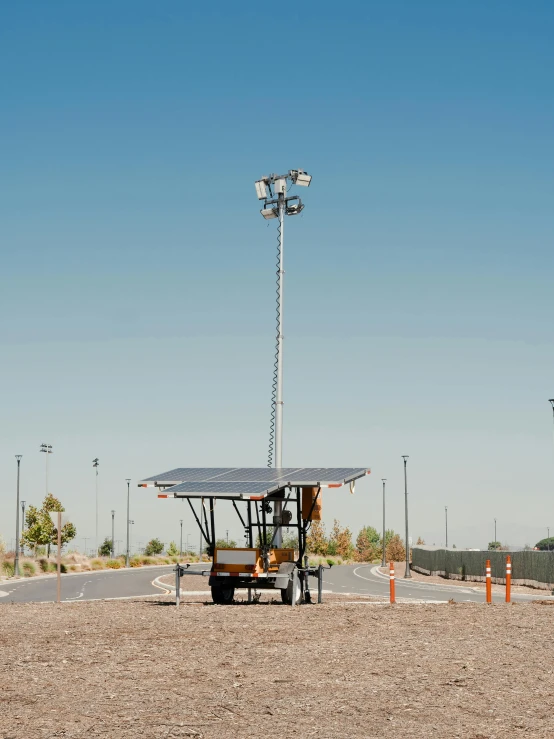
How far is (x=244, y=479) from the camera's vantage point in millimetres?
24312

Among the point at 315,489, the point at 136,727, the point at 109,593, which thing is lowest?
the point at 109,593

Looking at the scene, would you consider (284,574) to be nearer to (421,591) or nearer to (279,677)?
(279,677)

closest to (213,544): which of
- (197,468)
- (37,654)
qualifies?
(197,468)

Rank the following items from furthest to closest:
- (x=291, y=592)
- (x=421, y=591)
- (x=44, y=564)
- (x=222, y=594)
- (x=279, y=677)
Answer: (x=44, y=564) < (x=421, y=591) < (x=222, y=594) < (x=291, y=592) < (x=279, y=677)

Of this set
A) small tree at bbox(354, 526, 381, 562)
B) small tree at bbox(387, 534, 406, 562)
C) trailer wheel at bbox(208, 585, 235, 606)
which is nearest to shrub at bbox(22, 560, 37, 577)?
trailer wheel at bbox(208, 585, 235, 606)

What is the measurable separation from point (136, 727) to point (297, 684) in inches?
106

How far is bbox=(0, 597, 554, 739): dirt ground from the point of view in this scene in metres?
9.48

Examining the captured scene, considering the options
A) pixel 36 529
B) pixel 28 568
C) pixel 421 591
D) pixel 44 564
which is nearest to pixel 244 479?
pixel 421 591

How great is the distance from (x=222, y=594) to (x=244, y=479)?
302 cm

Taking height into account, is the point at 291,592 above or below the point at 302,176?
below

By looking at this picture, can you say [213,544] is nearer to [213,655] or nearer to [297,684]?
[213,655]

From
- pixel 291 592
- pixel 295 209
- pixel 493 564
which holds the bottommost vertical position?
pixel 493 564

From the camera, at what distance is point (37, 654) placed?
14.0 meters

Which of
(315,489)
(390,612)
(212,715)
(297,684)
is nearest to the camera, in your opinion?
(212,715)
